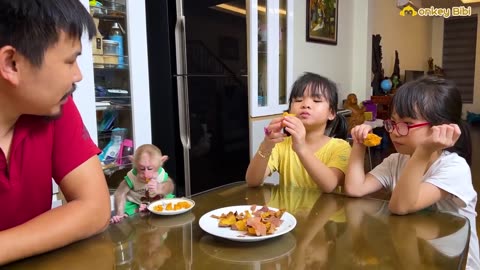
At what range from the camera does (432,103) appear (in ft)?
3.49

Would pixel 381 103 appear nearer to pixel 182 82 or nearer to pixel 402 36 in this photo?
pixel 402 36

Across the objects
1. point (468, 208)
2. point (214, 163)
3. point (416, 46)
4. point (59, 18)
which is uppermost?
point (416, 46)

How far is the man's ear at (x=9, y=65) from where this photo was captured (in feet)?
2.27

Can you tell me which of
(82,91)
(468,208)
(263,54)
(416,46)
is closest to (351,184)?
(468,208)

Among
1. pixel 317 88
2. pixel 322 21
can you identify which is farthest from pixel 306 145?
pixel 322 21

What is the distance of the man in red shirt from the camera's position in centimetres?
70

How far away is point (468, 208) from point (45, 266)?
1.05 meters

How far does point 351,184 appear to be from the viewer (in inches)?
45.9

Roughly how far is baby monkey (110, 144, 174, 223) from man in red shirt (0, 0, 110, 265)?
0.41 m

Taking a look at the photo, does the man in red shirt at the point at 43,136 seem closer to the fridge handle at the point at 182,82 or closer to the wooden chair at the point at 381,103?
the fridge handle at the point at 182,82

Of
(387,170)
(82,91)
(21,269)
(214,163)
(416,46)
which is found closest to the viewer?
(21,269)

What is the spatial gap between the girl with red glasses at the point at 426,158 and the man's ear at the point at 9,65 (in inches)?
34.8

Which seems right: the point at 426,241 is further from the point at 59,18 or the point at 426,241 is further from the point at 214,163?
the point at 214,163

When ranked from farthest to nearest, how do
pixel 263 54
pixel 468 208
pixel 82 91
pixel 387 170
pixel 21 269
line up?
pixel 263 54
pixel 82 91
pixel 387 170
pixel 468 208
pixel 21 269
